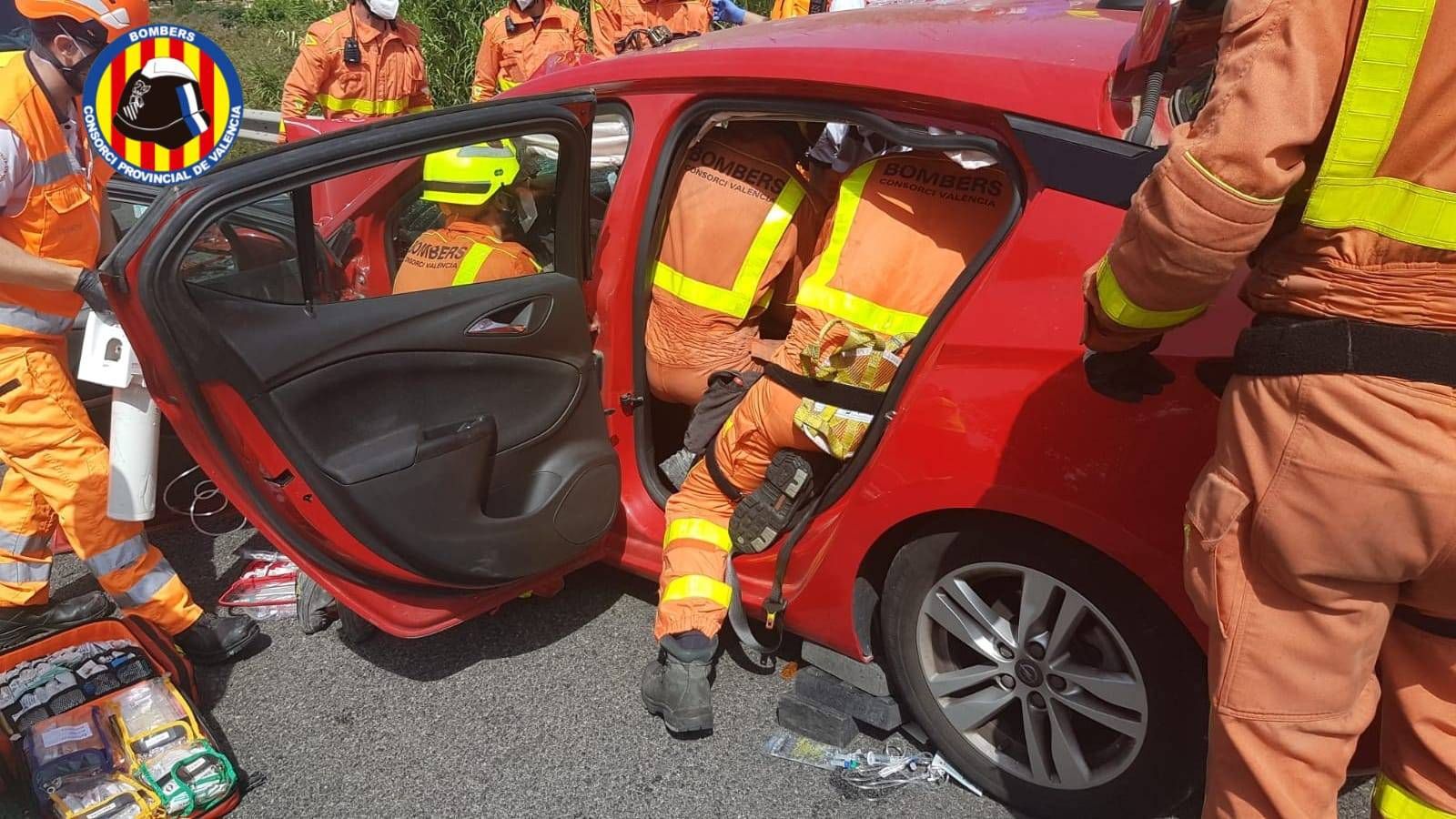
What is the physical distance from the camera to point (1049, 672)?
2.01 m

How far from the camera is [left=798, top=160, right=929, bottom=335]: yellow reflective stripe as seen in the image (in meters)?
2.11

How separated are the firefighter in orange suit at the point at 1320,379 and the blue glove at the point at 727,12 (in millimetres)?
6448

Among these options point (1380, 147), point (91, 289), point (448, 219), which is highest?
Answer: point (1380, 147)

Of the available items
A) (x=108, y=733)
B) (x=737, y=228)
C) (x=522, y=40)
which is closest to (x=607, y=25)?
(x=522, y=40)

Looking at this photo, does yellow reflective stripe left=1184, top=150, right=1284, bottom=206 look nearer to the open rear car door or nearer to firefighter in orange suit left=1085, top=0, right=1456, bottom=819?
firefighter in orange suit left=1085, top=0, right=1456, bottom=819

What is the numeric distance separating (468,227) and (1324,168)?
189 centimetres

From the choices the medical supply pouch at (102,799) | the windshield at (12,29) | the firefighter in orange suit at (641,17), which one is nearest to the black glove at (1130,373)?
the medical supply pouch at (102,799)

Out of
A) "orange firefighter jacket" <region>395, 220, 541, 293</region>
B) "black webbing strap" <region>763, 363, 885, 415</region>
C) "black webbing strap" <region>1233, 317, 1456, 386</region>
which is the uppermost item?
"black webbing strap" <region>1233, 317, 1456, 386</region>

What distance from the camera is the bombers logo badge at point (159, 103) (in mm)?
2363

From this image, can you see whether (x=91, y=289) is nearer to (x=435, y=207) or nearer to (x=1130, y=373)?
(x=435, y=207)

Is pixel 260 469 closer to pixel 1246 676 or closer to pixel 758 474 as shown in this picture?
pixel 758 474

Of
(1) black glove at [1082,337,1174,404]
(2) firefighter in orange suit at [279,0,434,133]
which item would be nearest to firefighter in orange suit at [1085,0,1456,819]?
(1) black glove at [1082,337,1174,404]

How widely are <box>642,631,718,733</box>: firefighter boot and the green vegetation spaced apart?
8.36 metres

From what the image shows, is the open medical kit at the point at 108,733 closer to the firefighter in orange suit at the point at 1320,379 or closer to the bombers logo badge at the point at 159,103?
the bombers logo badge at the point at 159,103
